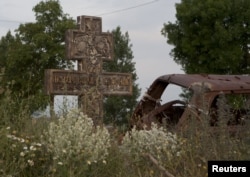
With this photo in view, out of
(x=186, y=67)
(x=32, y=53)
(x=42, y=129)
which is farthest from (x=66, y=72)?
(x=32, y=53)

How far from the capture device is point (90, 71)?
11688 mm

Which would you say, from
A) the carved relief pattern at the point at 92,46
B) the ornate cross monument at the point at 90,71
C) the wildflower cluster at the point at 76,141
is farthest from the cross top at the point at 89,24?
the wildflower cluster at the point at 76,141

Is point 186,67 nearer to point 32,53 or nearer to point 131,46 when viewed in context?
point 32,53

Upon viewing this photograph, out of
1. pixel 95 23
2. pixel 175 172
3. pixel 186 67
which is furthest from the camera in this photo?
pixel 186 67

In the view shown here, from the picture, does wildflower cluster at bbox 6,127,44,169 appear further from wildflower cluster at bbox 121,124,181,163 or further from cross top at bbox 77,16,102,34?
cross top at bbox 77,16,102,34

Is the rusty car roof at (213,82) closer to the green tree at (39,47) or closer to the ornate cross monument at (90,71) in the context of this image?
the ornate cross monument at (90,71)

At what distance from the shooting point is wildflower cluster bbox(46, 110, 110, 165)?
5070 mm

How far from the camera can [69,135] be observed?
5242 millimetres

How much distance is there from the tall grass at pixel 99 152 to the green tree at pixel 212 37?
24.9m

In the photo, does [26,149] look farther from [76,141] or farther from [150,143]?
[150,143]

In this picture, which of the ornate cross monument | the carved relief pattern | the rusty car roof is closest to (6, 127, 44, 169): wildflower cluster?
the rusty car roof

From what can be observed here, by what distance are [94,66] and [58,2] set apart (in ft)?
84.3

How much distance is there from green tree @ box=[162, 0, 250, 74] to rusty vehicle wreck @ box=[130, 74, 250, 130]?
21645 mm

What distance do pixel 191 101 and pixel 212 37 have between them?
2465cm
